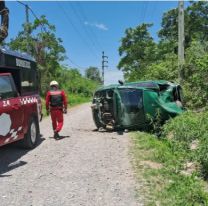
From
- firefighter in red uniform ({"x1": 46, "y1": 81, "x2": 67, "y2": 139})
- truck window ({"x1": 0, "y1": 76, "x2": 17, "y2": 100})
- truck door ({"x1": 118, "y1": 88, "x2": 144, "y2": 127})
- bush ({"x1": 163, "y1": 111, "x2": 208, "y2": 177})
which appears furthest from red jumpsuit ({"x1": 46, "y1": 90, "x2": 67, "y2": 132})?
bush ({"x1": 163, "y1": 111, "x2": 208, "y2": 177})

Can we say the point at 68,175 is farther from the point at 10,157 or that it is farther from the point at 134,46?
the point at 134,46

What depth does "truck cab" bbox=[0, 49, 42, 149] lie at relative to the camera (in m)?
8.73

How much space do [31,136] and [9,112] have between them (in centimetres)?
207

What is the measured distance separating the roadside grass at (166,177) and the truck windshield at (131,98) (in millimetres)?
2678

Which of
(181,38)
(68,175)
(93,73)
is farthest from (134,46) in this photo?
(93,73)

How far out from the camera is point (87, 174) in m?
7.67

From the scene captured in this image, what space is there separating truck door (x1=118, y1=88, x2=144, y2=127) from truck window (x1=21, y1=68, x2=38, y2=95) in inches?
111

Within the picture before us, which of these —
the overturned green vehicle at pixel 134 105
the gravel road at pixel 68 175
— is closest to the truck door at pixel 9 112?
the gravel road at pixel 68 175

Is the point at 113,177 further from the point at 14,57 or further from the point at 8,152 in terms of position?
the point at 14,57

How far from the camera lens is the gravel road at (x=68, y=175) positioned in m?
6.17

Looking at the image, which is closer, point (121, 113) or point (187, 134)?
point (187, 134)

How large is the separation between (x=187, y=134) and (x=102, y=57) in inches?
3364

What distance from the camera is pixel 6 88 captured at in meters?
8.95

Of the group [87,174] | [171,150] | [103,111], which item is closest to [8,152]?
[87,174]
